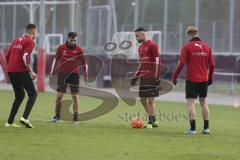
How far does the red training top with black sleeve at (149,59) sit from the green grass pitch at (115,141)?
1.23 m

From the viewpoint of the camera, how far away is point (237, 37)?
36.0 meters

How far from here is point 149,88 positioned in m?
17.2

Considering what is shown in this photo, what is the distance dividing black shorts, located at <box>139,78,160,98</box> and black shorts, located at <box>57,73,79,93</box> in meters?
1.56

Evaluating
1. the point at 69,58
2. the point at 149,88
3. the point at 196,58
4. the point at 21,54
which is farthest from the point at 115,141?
the point at 69,58

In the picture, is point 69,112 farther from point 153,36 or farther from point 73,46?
point 153,36

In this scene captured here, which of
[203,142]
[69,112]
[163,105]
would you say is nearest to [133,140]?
[203,142]

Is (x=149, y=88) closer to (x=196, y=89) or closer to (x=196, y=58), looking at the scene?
(x=196, y=89)

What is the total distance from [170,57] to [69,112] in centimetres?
1897

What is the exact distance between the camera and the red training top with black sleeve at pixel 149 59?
17.0 meters

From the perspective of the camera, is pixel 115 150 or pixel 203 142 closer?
pixel 115 150

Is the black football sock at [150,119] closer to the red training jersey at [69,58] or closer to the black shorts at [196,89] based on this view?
the black shorts at [196,89]

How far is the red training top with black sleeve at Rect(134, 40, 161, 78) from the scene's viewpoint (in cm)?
1695

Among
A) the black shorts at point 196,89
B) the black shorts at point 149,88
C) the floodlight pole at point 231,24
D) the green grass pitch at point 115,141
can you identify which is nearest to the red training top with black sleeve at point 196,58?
the black shorts at point 196,89

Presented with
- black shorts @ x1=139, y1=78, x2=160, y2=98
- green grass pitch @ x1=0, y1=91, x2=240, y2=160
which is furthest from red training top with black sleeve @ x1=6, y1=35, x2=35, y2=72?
black shorts @ x1=139, y1=78, x2=160, y2=98
